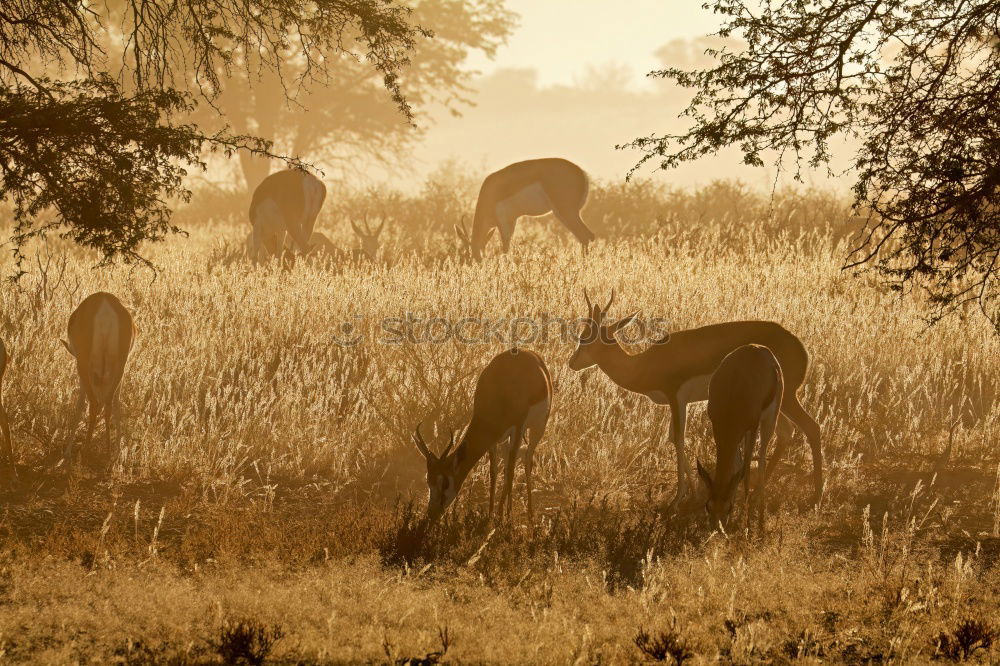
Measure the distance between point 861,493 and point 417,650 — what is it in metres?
4.30

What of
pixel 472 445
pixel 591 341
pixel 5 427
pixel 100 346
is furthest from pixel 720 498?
pixel 5 427

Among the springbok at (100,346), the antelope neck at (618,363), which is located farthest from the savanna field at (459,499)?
the antelope neck at (618,363)

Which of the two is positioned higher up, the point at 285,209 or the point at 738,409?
the point at 285,209

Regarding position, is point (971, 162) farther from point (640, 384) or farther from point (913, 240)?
point (640, 384)

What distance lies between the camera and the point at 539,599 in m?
5.44

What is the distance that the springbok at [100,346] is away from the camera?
24.5 ft

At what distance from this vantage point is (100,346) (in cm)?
750

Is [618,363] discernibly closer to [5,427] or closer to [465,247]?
[5,427]

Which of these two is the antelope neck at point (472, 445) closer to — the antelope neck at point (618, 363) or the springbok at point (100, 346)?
the antelope neck at point (618, 363)

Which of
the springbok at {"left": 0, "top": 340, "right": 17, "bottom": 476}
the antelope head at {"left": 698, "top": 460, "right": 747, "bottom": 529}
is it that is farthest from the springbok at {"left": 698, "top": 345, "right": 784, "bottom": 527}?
the springbok at {"left": 0, "top": 340, "right": 17, "bottom": 476}

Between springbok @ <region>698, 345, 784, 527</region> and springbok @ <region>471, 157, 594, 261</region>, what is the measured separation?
31.9ft

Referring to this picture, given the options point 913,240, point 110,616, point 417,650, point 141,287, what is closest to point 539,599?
point 417,650

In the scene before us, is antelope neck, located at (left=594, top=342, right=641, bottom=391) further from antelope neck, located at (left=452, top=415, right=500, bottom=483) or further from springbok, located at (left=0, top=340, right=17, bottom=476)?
springbok, located at (left=0, top=340, right=17, bottom=476)

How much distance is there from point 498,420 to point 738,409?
150cm
